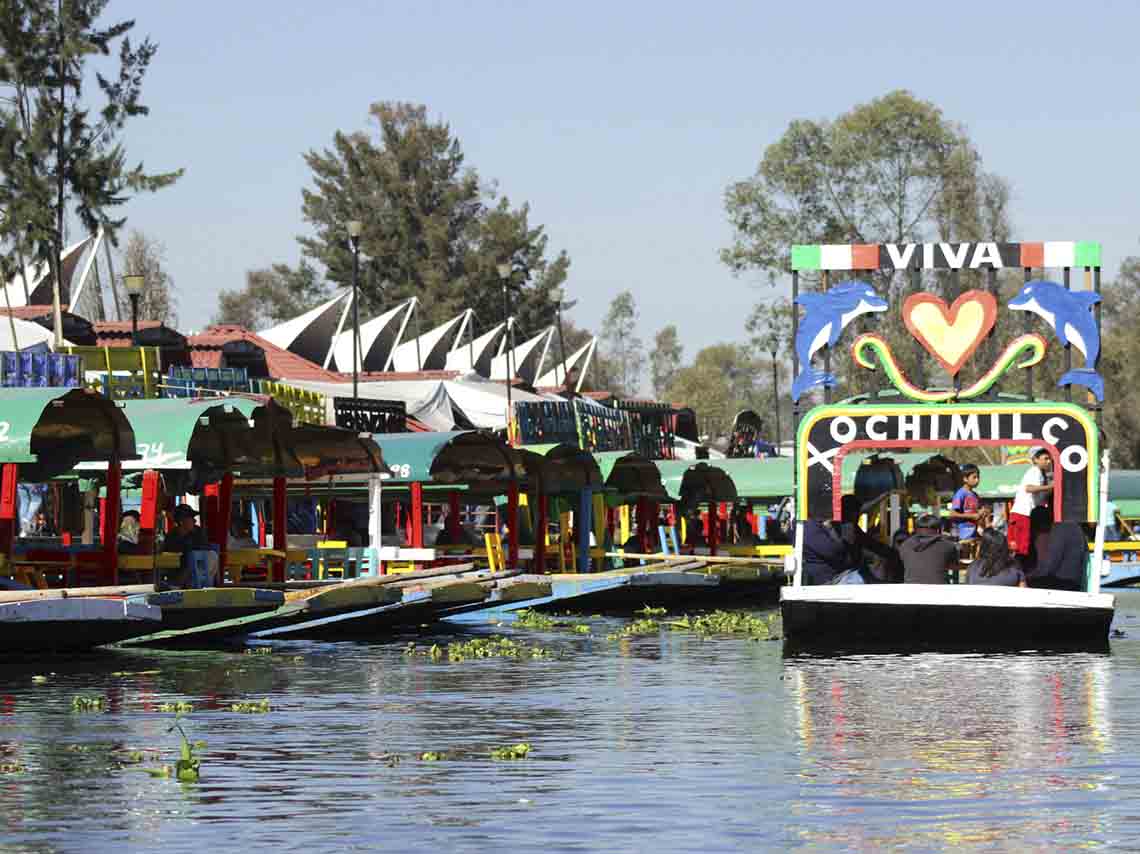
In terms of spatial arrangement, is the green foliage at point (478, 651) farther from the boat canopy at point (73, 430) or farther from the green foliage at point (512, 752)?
the green foliage at point (512, 752)

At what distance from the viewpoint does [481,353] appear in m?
112

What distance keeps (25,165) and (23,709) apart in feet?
121

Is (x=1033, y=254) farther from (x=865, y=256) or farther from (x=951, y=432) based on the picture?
(x=951, y=432)

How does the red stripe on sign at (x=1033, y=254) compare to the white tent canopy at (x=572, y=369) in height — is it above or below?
below

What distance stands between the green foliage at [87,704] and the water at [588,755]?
110 mm

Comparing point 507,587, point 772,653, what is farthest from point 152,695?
point 507,587

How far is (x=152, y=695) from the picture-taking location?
20781mm

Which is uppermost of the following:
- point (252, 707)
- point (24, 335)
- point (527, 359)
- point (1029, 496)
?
point (527, 359)

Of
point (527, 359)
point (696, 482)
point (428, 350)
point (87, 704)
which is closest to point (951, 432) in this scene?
point (87, 704)

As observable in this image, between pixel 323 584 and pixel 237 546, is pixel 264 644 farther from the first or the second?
pixel 237 546

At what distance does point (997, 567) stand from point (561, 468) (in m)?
13.9

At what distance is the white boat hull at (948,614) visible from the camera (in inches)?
1014

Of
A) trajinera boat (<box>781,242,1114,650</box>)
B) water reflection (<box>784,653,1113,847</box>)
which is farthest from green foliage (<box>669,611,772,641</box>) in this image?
water reflection (<box>784,653,1113,847</box>)

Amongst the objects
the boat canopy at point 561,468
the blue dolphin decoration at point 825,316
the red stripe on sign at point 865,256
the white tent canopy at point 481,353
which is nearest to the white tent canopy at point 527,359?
the white tent canopy at point 481,353
